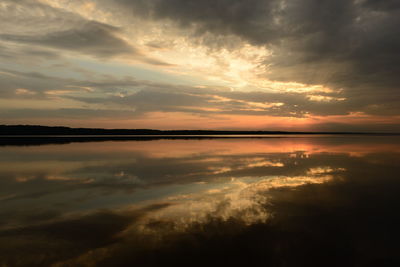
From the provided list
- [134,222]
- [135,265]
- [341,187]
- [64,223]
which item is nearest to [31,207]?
[64,223]

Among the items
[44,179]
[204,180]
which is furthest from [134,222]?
[44,179]

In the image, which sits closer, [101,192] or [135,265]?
[135,265]

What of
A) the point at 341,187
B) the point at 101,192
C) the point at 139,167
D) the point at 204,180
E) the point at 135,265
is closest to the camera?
the point at 135,265

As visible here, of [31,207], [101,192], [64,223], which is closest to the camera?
[64,223]

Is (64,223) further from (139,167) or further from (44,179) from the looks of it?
(139,167)

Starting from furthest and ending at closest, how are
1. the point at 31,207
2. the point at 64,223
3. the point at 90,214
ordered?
the point at 31,207, the point at 90,214, the point at 64,223

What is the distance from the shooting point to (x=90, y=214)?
30.7 ft

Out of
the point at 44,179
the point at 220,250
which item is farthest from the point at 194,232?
the point at 44,179

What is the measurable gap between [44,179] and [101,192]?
5.65 metres

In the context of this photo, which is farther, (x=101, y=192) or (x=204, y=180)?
(x=204, y=180)

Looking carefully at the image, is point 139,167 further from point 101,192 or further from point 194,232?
point 194,232

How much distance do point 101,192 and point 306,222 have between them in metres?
9.64

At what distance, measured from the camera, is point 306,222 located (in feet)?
28.5

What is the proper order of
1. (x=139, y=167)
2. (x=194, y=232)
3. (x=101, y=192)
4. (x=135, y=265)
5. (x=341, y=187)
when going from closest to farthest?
(x=135, y=265) < (x=194, y=232) < (x=101, y=192) < (x=341, y=187) < (x=139, y=167)
